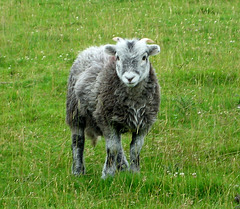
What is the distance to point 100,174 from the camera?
7410 millimetres

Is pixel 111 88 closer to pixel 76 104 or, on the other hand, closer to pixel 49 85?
pixel 76 104

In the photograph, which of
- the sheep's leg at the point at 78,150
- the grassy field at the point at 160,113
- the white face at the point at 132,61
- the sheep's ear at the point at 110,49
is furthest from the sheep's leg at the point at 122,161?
the sheep's ear at the point at 110,49

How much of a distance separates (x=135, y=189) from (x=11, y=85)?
572 cm

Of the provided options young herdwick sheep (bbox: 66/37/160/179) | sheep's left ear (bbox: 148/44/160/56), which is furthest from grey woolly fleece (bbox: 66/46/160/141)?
sheep's left ear (bbox: 148/44/160/56)

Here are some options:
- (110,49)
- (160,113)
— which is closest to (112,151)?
(110,49)

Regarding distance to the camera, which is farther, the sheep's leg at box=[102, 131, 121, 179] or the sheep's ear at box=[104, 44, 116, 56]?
the sheep's ear at box=[104, 44, 116, 56]

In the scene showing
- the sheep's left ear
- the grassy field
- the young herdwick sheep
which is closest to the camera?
the grassy field

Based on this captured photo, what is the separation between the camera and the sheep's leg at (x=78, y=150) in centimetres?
770

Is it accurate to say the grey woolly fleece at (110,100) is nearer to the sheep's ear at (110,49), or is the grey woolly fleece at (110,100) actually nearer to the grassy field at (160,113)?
the sheep's ear at (110,49)

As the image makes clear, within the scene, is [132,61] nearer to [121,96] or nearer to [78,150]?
[121,96]

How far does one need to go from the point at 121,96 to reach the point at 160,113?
2.75 metres

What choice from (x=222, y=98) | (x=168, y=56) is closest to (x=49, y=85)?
(x=168, y=56)

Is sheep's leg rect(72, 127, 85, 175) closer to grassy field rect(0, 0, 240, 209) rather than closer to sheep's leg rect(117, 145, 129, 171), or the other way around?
grassy field rect(0, 0, 240, 209)

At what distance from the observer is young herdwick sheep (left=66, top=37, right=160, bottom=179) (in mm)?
6816
